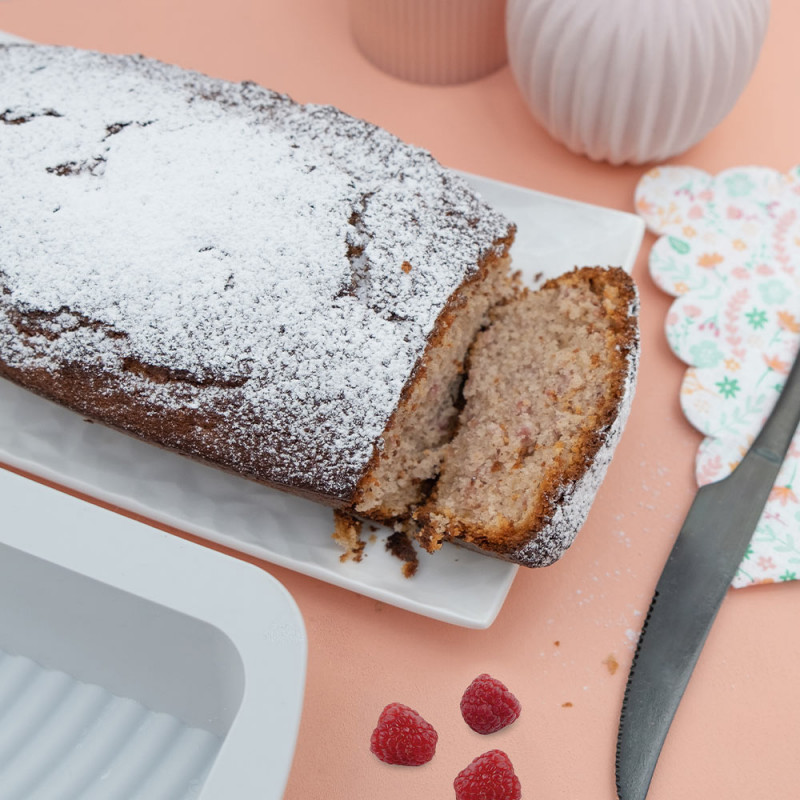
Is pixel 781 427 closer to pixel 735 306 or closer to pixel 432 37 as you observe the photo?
pixel 735 306

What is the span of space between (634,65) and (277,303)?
39.9 inches

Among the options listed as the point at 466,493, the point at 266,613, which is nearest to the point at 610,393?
the point at 466,493

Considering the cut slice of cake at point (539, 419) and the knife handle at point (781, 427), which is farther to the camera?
the knife handle at point (781, 427)

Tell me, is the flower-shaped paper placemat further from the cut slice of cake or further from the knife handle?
the cut slice of cake

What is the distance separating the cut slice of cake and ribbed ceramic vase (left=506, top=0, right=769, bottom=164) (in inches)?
19.8

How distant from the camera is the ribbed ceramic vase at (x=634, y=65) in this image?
2012 millimetres

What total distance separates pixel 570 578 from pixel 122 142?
1291 mm

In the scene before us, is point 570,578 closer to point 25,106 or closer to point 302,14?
point 25,106

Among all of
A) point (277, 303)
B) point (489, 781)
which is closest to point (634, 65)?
point (277, 303)

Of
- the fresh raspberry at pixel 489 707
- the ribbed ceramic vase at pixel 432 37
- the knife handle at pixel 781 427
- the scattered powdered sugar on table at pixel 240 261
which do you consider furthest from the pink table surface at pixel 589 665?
the ribbed ceramic vase at pixel 432 37

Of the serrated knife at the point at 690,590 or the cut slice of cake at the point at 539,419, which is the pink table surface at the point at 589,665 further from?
the cut slice of cake at the point at 539,419

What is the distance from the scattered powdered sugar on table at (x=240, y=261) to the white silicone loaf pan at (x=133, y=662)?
0.36m

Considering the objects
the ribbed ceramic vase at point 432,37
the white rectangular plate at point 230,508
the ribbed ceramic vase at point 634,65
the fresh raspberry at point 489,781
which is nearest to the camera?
the fresh raspberry at point 489,781

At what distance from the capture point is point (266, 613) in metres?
1.34
